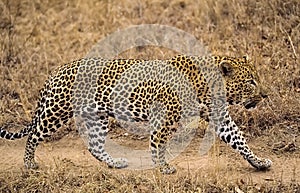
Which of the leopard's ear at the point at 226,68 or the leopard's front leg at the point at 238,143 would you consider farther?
→ the leopard's front leg at the point at 238,143

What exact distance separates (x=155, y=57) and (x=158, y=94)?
3275 mm

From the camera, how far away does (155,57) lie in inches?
427

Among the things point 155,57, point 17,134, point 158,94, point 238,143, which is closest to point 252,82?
point 238,143

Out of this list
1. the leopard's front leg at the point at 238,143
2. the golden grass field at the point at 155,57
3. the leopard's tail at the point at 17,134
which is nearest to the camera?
the golden grass field at the point at 155,57

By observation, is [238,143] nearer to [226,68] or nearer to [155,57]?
[226,68]

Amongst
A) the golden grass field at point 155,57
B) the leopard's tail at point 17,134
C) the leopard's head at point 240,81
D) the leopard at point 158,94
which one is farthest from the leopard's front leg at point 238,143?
the leopard's tail at point 17,134

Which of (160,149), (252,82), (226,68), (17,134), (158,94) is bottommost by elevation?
(160,149)

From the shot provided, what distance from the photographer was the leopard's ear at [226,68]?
759 cm

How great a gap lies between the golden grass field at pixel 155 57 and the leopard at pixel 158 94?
419mm

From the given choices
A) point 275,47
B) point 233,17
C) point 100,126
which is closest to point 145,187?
point 100,126

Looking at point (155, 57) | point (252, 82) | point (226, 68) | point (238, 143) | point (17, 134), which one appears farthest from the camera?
point (155, 57)

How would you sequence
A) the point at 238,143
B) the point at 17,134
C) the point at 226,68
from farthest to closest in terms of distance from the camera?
the point at 17,134 < the point at 238,143 < the point at 226,68

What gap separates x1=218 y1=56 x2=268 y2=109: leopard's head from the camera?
7.64 metres

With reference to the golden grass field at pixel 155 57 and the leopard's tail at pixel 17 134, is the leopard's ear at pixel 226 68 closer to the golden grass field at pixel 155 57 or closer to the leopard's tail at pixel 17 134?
the golden grass field at pixel 155 57
